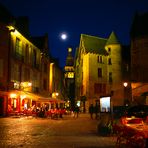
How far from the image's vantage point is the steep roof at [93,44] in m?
63.1

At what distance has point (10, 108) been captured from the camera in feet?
124

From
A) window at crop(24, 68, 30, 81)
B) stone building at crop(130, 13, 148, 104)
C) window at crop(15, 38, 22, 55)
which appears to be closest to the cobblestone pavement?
window at crop(15, 38, 22, 55)

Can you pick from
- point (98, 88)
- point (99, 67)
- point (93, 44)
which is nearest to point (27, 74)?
point (98, 88)

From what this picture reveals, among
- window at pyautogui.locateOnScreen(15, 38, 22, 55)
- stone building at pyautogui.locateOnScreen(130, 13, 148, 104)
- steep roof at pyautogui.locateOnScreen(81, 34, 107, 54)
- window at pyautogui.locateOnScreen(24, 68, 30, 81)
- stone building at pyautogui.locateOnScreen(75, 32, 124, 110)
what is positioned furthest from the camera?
steep roof at pyautogui.locateOnScreen(81, 34, 107, 54)

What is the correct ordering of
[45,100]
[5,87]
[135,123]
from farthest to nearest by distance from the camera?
[45,100] → [5,87] → [135,123]

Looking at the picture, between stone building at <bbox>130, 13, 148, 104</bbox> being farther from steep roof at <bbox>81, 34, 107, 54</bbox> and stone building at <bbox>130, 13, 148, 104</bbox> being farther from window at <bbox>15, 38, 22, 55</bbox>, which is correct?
steep roof at <bbox>81, 34, 107, 54</bbox>

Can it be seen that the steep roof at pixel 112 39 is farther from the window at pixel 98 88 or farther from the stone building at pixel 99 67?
the window at pixel 98 88

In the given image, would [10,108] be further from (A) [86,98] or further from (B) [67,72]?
(B) [67,72]

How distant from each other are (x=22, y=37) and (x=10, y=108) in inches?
387

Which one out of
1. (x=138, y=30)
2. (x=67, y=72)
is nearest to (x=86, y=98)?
(x=138, y=30)

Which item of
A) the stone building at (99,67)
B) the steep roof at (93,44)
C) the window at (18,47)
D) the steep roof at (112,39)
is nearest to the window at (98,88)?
the stone building at (99,67)

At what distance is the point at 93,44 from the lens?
64688 millimetres

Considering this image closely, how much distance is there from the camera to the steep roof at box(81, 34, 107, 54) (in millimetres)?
63075

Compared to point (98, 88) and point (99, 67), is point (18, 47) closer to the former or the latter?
point (99, 67)
